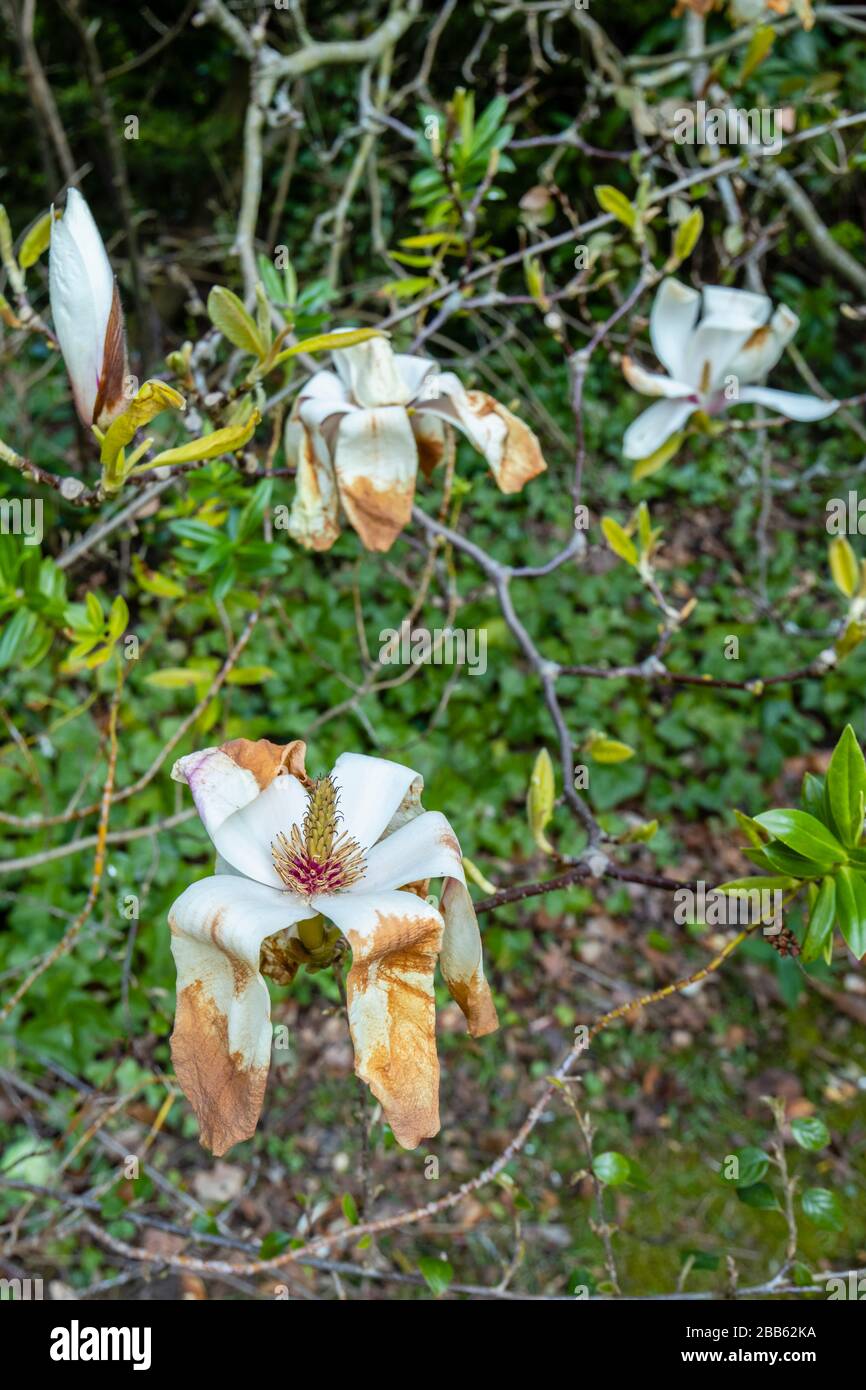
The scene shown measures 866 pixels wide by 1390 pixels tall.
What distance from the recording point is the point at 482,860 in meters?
2.39

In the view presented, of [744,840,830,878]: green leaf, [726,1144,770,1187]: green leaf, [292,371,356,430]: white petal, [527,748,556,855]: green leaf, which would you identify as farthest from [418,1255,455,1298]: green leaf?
[292,371,356,430]: white petal

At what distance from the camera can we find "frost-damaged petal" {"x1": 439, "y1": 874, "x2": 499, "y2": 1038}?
25.7 inches

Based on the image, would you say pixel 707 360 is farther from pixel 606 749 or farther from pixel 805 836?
pixel 805 836

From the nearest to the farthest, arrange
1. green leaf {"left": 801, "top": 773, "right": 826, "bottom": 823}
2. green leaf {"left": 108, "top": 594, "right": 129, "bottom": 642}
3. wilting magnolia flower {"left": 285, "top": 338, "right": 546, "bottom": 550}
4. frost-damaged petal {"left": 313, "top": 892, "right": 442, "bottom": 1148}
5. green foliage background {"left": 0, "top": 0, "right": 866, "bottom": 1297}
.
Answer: frost-damaged petal {"left": 313, "top": 892, "right": 442, "bottom": 1148} < green leaf {"left": 801, "top": 773, "right": 826, "bottom": 823} < wilting magnolia flower {"left": 285, "top": 338, "right": 546, "bottom": 550} < green leaf {"left": 108, "top": 594, "right": 129, "bottom": 642} < green foliage background {"left": 0, "top": 0, "right": 866, "bottom": 1297}

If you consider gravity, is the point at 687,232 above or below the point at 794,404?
above

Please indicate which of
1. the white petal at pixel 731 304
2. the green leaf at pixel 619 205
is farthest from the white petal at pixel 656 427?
the green leaf at pixel 619 205

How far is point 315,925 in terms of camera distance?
2.32 ft

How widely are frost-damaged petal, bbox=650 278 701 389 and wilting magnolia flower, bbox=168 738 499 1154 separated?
0.84 meters

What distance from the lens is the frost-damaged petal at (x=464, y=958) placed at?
2.15 feet

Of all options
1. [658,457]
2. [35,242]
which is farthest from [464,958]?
[658,457]

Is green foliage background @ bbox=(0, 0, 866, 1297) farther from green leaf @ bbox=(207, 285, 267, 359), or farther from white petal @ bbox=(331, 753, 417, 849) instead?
white petal @ bbox=(331, 753, 417, 849)

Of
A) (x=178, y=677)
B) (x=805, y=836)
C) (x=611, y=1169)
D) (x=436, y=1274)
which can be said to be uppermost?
(x=178, y=677)

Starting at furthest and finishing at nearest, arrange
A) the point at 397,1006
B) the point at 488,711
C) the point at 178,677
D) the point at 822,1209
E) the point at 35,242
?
the point at 488,711, the point at 178,677, the point at 822,1209, the point at 35,242, the point at 397,1006

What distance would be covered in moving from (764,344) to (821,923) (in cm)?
83
